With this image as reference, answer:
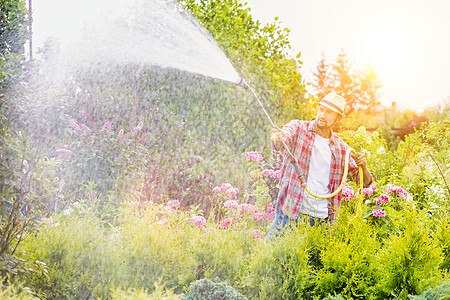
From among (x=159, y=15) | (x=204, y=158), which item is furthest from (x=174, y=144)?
(x=159, y=15)

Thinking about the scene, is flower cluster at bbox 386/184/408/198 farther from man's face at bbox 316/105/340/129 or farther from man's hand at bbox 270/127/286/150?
man's hand at bbox 270/127/286/150

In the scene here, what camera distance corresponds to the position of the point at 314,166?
150 inches

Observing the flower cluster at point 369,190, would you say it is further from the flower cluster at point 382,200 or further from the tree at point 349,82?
the tree at point 349,82

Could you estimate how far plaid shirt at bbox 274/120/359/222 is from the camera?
12.1 feet

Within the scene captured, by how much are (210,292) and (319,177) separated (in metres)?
1.59

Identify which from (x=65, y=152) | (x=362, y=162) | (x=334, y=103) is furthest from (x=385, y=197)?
(x=65, y=152)

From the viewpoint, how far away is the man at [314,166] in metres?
3.68

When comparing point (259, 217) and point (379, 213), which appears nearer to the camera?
point (379, 213)

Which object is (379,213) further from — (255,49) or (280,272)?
(255,49)


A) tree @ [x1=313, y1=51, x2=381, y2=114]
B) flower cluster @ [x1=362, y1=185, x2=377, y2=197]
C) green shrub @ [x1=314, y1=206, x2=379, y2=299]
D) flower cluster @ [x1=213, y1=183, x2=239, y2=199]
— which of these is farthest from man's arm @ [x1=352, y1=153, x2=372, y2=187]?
tree @ [x1=313, y1=51, x2=381, y2=114]

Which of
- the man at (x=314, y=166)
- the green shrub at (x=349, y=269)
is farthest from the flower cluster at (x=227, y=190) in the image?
the green shrub at (x=349, y=269)

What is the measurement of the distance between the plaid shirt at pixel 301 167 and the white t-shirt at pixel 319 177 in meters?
0.04

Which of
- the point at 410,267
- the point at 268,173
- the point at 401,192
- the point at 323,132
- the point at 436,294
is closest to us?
the point at 436,294

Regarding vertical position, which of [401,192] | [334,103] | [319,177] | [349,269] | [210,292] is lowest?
[210,292]
